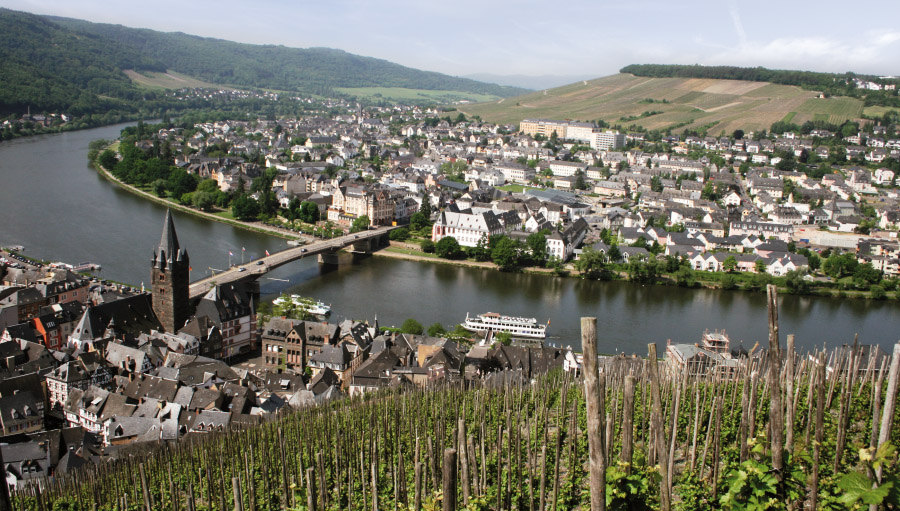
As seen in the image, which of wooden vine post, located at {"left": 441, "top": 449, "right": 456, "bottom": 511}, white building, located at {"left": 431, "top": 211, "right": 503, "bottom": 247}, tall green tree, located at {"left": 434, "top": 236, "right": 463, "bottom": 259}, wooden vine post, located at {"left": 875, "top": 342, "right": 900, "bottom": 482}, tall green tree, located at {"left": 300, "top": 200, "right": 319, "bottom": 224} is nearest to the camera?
wooden vine post, located at {"left": 441, "top": 449, "right": 456, "bottom": 511}

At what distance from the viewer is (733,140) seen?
4022cm

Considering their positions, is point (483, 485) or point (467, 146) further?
point (467, 146)

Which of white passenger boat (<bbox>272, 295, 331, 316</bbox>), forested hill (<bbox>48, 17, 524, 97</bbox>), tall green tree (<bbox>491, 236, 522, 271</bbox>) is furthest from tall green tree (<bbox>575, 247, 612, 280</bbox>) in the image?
forested hill (<bbox>48, 17, 524, 97</bbox>)

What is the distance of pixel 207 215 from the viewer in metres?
24.0

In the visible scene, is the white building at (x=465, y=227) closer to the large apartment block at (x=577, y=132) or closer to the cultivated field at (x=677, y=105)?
the large apartment block at (x=577, y=132)

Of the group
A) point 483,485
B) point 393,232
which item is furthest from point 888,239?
point 483,485

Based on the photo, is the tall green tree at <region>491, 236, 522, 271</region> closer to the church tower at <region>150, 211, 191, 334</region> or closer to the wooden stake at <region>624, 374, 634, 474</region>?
the church tower at <region>150, 211, 191, 334</region>

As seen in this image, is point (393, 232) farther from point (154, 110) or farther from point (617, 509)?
point (154, 110)

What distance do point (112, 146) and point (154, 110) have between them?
2155 cm

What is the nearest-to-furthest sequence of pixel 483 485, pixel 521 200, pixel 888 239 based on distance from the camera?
pixel 483 485, pixel 888 239, pixel 521 200

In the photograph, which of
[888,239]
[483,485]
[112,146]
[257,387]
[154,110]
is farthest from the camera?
[154,110]

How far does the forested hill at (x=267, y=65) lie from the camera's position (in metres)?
91.4

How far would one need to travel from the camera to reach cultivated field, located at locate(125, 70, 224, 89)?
68.5m

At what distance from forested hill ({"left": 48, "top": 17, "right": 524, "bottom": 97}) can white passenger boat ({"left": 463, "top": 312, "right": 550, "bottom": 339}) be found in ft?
256
